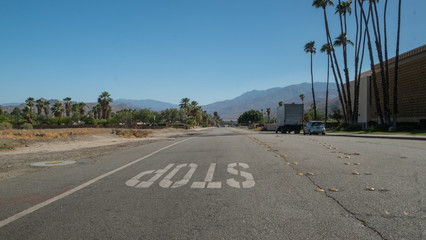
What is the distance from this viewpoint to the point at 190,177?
24.2 feet

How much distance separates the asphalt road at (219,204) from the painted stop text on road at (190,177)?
2 centimetres

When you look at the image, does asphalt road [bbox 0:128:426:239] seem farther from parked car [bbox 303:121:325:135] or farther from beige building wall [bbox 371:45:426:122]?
beige building wall [bbox 371:45:426:122]

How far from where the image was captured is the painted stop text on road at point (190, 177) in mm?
6457

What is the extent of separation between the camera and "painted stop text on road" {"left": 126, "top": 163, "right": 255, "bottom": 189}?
6.46 metres

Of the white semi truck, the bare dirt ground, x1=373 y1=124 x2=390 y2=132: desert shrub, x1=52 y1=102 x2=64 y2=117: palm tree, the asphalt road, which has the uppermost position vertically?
x1=52 y1=102 x2=64 y2=117: palm tree

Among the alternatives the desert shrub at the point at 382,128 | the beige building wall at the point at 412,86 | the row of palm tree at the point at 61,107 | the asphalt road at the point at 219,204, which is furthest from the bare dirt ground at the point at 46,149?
the row of palm tree at the point at 61,107

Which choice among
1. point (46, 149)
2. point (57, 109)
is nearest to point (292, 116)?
point (46, 149)

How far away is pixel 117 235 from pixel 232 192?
2566mm

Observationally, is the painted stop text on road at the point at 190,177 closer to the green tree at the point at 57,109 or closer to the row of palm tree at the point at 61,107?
the row of palm tree at the point at 61,107

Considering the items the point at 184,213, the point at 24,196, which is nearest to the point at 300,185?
the point at 184,213

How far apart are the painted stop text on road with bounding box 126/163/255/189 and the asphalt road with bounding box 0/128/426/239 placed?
0.07 feet

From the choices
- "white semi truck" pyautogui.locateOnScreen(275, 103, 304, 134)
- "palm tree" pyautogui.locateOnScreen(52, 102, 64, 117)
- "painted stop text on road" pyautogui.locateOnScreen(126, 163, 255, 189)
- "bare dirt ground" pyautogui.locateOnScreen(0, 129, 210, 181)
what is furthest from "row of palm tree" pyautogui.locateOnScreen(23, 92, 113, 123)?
"painted stop text on road" pyautogui.locateOnScreen(126, 163, 255, 189)

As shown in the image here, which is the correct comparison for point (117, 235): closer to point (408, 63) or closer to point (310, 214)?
point (310, 214)

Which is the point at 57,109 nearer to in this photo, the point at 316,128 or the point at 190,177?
the point at 316,128
